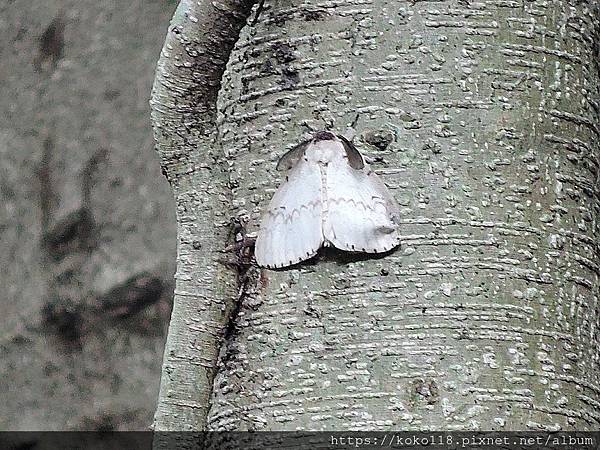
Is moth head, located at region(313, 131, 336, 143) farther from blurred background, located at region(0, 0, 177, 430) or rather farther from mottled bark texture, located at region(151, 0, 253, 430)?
blurred background, located at region(0, 0, 177, 430)

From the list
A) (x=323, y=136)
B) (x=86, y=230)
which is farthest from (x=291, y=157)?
(x=86, y=230)

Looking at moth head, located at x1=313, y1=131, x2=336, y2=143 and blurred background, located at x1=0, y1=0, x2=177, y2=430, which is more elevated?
moth head, located at x1=313, y1=131, x2=336, y2=143

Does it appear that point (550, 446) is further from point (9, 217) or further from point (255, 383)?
point (9, 217)

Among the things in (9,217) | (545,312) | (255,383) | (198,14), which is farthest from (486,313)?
(9,217)

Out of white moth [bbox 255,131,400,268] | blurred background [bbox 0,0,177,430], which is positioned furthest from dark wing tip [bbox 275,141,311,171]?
blurred background [bbox 0,0,177,430]

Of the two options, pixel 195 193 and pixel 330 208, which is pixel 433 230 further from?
pixel 195 193
